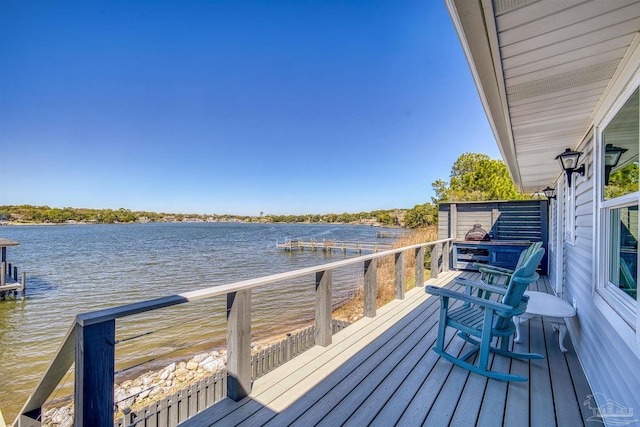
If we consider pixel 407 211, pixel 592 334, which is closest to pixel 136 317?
pixel 592 334

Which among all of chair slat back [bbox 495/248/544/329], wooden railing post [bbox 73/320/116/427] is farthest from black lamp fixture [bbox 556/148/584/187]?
wooden railing post [bbox 73/320/116/427]

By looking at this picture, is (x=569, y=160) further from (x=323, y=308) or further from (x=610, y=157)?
(x=323, y=308)

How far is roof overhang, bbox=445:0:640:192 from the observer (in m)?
1.15

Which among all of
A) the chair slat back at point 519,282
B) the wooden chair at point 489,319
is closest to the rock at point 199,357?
the wooden chair at point 489,319

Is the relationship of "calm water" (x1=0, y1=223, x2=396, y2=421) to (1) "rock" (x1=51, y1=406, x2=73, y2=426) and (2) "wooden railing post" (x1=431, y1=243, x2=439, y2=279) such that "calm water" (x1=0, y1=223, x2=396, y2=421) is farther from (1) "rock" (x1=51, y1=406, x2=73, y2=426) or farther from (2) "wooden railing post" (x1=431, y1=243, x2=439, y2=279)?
(2) "wooden railing post" (x1=431, y1=243, x2=439, y2=279)

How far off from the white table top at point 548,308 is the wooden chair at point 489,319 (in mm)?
313

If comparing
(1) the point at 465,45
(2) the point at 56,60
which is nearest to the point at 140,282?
(2) the point at 56,60

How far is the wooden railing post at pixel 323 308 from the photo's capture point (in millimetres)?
2523

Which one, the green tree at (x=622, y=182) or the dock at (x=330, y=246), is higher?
the green tree at (x=622, y=182)

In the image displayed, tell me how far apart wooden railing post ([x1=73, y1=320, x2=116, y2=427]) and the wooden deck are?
0.59m

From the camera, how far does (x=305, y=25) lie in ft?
27.3

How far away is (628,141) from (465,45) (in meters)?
1.12

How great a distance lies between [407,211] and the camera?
3306cm

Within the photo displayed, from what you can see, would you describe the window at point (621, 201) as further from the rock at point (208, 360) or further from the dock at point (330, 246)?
the dock at point (330, 246)
